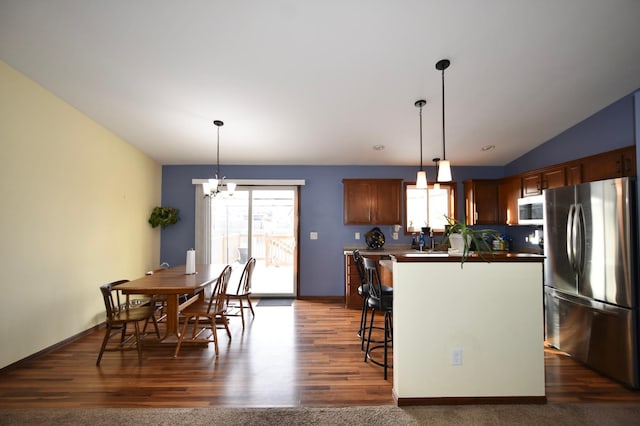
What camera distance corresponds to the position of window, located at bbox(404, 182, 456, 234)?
17.7ft

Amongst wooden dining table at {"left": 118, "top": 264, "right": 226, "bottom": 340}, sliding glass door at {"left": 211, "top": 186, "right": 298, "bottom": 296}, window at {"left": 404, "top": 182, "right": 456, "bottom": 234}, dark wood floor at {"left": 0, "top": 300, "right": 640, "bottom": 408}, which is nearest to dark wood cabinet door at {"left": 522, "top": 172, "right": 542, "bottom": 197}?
window at {"left": 404, "top": 182, "right": 456, "bottom": 234}

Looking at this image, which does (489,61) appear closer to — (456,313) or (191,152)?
(456,313)

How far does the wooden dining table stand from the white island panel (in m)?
2.06

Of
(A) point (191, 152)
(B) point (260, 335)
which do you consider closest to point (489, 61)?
(B) point (260, 335)

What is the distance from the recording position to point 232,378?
2.59 metres

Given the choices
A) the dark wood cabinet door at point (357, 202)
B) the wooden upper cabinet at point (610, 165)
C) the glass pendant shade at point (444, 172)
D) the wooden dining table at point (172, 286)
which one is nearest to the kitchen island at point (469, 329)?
the glass pendant shade at point (444, 172)

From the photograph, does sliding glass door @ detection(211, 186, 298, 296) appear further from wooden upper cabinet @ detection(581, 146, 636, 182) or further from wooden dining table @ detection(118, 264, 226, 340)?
wooden upper cabinet @ detection(581, 146, 636, 182)

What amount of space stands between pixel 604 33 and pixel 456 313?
2.61 m

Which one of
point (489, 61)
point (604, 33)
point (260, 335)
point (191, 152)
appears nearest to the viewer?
point (604, 33)

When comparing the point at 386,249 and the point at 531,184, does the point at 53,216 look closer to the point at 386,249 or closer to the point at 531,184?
the point at 386,249

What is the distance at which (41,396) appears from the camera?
92.0 inches

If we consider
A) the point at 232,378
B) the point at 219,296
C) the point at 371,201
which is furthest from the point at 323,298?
the point at 232,378

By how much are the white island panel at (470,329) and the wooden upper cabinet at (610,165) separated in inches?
66.8

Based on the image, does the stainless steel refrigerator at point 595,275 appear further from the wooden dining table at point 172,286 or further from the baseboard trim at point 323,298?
the wooden dining table at point 172,286
